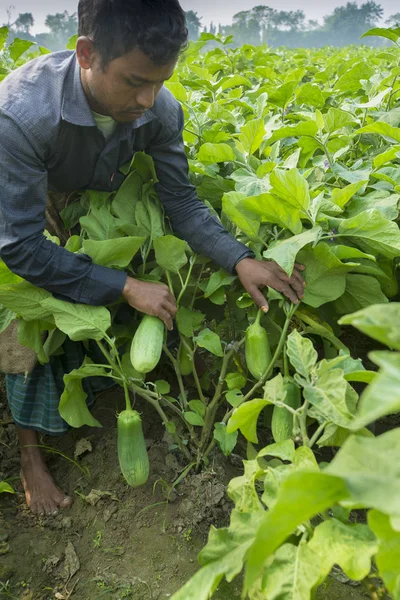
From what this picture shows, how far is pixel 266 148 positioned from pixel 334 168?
344 millimetres

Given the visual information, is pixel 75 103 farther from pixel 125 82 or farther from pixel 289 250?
pixel 289 250

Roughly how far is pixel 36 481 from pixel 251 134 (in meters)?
1.51

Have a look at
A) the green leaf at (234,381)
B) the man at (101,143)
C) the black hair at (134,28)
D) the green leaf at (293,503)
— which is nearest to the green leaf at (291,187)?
the man at (101,143)

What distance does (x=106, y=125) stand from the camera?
2014 millimetres

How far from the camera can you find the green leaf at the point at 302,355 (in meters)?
1.38

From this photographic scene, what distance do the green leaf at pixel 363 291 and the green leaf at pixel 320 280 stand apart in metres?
0.10

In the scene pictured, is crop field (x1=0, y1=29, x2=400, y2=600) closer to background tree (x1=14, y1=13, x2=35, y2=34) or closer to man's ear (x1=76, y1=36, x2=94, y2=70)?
man's ear (x1=76, y1=36, x2=94, y2=70)

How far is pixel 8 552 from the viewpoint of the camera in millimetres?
2059

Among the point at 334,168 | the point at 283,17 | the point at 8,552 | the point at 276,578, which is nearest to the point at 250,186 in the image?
the point at 334,168

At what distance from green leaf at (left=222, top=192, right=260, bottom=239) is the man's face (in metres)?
0.36

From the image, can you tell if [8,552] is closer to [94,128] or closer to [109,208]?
[109,208]

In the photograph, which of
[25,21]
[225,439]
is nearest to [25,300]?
[225,439]

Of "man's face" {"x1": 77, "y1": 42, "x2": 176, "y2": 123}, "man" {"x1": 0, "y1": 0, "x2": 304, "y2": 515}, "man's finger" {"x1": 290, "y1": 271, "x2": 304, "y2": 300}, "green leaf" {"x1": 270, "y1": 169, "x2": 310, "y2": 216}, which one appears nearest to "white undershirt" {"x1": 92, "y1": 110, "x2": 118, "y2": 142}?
"man" {"x1": 0, "y1": 0, "x2": 304, "y2": 515}

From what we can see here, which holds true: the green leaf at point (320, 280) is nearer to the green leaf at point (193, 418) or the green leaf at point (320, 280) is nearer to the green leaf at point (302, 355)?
the green leaf at point (302, 355)
